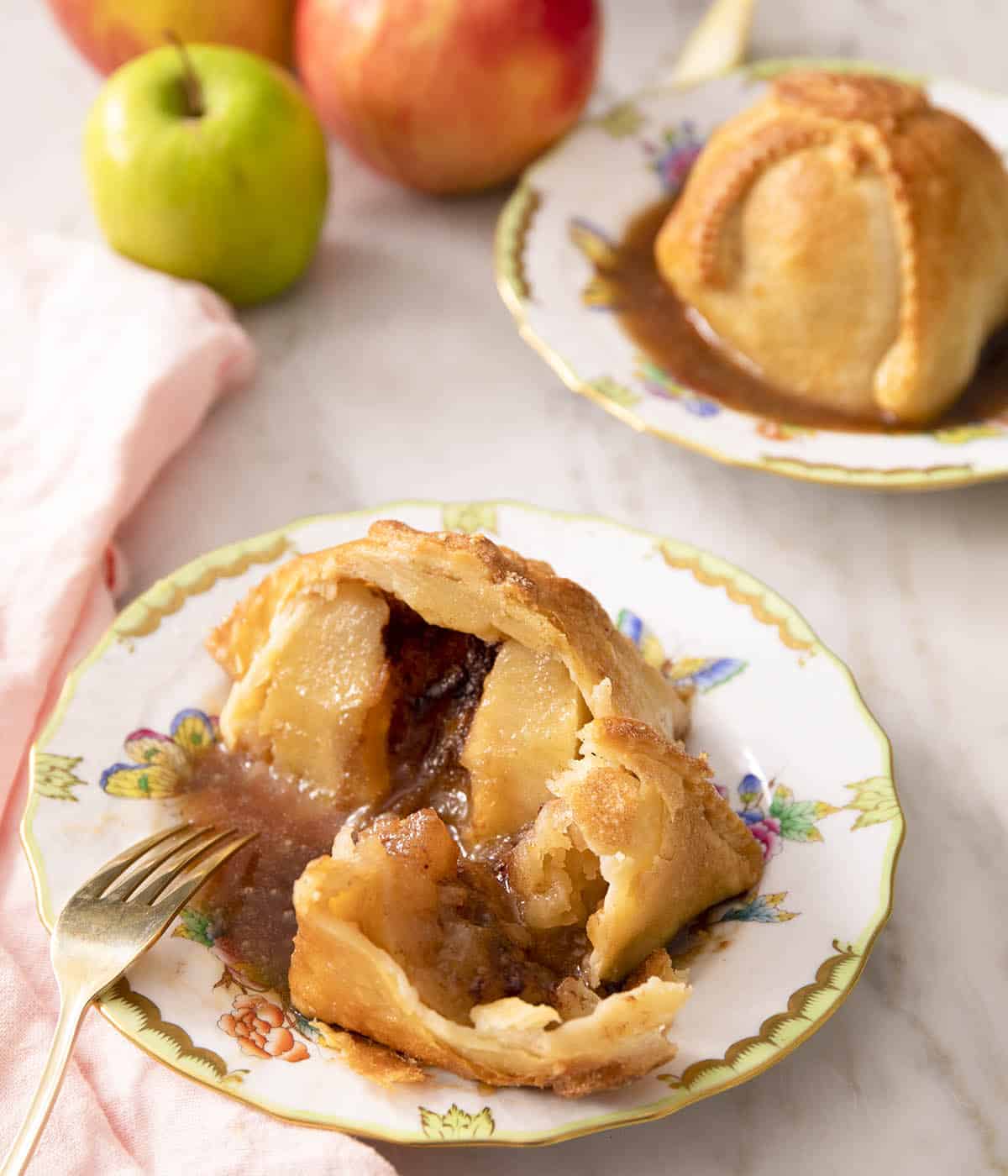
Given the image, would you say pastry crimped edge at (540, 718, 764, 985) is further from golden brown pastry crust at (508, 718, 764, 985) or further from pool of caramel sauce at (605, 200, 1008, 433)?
pool of caramel sauce at (605, 200, 1008, 433)

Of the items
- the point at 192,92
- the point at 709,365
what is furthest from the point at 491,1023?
the point at 192,92

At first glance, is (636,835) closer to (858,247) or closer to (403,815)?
(403,815)

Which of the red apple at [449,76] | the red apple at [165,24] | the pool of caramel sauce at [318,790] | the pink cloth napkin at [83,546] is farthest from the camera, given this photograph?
the red apple at [165,24]

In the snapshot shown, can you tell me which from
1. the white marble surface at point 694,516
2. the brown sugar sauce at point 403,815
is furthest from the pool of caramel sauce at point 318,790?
the white marble surface at point 694,516

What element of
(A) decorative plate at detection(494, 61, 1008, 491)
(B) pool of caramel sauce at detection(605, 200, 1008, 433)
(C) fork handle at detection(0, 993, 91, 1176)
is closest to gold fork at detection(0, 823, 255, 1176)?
(C) fork handle at detection(0, 993, 91, 1176)

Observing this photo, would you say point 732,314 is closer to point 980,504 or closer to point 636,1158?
point 980,504

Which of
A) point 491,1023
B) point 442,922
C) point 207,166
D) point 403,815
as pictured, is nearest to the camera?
point 491,1023

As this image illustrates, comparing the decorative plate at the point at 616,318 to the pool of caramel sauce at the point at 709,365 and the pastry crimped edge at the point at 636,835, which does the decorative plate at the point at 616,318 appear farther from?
the pastry crimped edge at the point at 636,835
